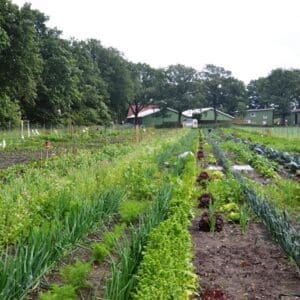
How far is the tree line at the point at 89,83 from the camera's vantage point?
33.0 metres

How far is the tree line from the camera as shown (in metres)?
33.0

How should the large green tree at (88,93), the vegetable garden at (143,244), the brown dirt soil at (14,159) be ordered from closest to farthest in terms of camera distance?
1. the vegetable garden at (143,244)
2. the brown dirt soil at (14,159)
3. the large green tree at (88,93)

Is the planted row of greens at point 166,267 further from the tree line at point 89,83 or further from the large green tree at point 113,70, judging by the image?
the large green tree at point 113,70

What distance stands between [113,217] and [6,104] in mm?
27814

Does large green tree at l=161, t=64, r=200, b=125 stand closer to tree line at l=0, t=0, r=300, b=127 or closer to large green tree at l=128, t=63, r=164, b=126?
tree line at l=0, t=0, r=300, b=127

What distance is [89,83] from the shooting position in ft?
185

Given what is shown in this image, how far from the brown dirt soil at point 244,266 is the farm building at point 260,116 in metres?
81.0

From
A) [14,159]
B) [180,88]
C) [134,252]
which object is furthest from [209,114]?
[134,252]

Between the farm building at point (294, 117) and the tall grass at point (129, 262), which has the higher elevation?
the farm building at point (294, 117)

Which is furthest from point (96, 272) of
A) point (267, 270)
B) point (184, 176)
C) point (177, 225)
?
point (184, 176)

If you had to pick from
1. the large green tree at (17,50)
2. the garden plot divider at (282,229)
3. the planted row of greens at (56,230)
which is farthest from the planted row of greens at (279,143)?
the large green tree at (17,50)

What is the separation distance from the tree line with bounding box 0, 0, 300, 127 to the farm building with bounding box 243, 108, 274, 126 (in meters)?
2.77

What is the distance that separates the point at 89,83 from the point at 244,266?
53.5 metres

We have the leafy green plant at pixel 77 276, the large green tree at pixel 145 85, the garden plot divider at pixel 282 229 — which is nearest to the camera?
the leafy green plant at pixel 77 276
